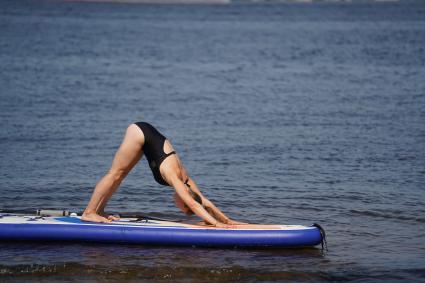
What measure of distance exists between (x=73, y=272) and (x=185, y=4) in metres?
123

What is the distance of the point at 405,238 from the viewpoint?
39.3 ft

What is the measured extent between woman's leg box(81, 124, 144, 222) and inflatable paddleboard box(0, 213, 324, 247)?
0.64 ft

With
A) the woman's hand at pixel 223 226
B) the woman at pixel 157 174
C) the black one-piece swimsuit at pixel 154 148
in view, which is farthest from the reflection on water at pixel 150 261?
the black one-piece swimsuit at pixel 154 148

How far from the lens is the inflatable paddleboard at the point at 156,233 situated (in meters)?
10.9

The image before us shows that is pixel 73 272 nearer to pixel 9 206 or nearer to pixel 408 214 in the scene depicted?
pixel 9 206

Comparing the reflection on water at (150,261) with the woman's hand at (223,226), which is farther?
the woman's hand at (223,226)

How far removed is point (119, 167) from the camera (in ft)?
36.9

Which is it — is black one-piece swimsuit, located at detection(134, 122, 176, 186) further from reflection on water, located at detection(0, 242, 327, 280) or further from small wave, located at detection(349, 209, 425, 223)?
small wave, located at detection(349, 209, 425, 223)

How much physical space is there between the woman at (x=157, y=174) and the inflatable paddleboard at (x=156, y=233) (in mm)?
206

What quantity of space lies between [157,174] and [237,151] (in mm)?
6961

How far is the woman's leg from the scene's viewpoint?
11.1 metres

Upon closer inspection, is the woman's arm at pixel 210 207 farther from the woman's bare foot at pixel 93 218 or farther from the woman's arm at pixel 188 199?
the woman's bare foot at pixel 93 218

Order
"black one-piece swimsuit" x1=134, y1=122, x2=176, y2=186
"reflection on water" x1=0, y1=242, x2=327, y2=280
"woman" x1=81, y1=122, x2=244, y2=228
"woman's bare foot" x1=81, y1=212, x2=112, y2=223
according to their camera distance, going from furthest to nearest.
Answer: "woman's bare foot" x1=81, y1=212, x2=112, y2=223
"black one-piece swimsuit" x1=134, y1=122, x2=176, y2=186
"woman" x1=81, y1=122, x2=244, y2=228
"reflection on water" x1=0, y1=242, x2=327, y2=280

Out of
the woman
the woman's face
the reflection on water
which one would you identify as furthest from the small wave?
the woman's face
